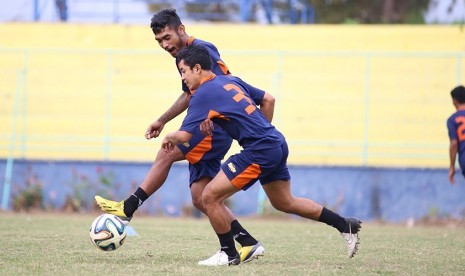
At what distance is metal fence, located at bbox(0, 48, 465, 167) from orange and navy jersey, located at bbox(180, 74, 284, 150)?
28.1ft

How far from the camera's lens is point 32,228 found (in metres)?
11.2

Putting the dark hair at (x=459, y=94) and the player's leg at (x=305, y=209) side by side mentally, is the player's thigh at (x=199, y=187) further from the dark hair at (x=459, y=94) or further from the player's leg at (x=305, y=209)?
the dark hair at (x=459, y=94)

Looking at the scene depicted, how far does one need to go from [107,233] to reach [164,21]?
189 centimetres

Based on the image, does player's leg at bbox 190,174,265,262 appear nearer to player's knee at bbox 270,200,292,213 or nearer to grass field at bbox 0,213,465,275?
grass field at bbox 0,213,465,275

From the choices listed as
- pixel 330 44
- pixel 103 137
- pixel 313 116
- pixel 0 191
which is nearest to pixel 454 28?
pixel 330 44

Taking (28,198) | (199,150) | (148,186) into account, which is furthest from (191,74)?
(28,198)

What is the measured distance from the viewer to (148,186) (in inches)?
305

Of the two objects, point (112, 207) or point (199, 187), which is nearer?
point (112, 207)

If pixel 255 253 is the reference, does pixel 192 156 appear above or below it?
above

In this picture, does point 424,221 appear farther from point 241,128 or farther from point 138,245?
point 241,128

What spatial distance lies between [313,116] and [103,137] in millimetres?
3795

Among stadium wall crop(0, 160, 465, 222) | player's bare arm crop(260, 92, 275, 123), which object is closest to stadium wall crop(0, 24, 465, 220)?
stadium wall crop(0, 160, 465, 222)

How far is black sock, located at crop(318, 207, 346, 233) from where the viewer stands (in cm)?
757

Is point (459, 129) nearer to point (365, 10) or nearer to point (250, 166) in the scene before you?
point (250, 166)
